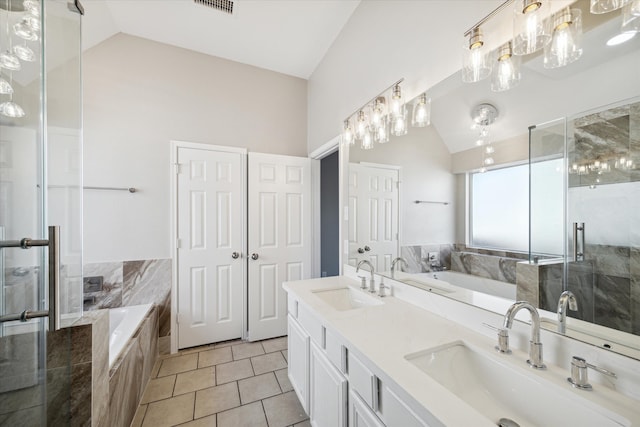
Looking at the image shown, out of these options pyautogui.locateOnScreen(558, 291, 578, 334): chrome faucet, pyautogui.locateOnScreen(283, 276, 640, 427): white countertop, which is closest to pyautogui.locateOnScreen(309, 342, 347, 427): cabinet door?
pyautogui.locateOnScreen(283, 276, 640, 427): white countertop

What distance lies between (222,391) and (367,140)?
7.31 feet

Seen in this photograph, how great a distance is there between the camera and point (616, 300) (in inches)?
28.9

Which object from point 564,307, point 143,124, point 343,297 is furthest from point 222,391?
point 143,124

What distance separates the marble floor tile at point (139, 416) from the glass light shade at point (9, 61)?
2013 mm

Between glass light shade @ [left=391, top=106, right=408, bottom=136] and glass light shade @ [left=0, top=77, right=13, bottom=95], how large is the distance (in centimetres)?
176

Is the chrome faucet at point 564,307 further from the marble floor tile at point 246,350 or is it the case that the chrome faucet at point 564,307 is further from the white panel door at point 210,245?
the white panel door at point 210,245

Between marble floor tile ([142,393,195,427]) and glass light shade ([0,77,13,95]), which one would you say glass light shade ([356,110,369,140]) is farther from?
marble floor tile ([142,393,195,427])

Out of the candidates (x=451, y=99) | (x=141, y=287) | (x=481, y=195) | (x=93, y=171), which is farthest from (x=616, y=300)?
(x=93, y=171)

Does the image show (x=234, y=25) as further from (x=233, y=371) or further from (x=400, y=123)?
(x=233, y=371)

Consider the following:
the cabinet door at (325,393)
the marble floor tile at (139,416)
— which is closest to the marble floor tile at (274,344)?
the marble floor tile at (139,416)

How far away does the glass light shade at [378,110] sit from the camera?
68.1 inches

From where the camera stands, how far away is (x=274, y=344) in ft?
8.73

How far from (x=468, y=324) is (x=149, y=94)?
326 cm

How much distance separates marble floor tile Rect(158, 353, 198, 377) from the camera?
217 centimetres
